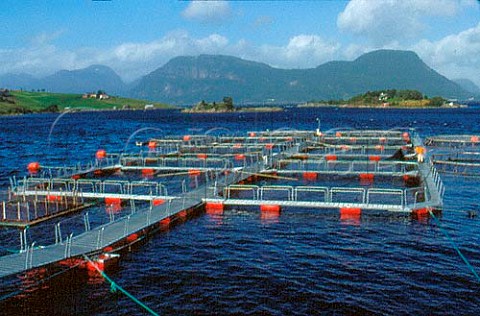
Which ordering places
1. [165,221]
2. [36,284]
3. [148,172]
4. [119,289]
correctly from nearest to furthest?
[119,289], [36,284], [165,221], [148,172]

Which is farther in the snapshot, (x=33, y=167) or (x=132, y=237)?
(x=33, y=167)

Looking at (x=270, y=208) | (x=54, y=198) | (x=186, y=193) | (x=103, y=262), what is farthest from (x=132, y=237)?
(x=54, y=198)

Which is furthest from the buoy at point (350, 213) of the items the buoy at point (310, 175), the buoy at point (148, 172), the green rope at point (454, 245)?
the buoy at point (148, 172)

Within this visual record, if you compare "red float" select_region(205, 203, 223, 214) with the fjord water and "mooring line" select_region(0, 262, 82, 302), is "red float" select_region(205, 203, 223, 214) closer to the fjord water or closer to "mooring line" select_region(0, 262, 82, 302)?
the fjord water

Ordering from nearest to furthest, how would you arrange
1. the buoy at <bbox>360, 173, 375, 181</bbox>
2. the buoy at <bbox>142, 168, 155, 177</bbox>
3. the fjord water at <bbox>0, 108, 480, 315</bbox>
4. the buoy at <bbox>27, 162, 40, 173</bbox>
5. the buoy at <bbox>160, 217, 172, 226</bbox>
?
the fjord water at <bbox>0, 108, 480, 315</bbox>, the buoy at <bbox>160, 217, 172, 226</bbox>, the buoy at <bbox>360, 173, 375, 181</bbox>, the buoy at <bbox>142, 168, 155, 177</bbox>, the buoy at <bbox>27, 162, 40, 173</bbox>

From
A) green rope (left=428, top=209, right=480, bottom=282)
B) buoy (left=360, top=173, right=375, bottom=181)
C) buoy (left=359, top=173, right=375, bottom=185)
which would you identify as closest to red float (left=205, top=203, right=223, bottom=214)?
green rope (left=428, top=209, right=480, bottom=282)

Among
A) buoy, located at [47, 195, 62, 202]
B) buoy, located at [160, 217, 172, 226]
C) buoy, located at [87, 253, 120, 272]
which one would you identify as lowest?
buoy, located at [87, 253, 120, 272]

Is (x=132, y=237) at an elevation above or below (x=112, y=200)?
below


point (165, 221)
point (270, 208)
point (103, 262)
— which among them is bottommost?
point (103, 262)

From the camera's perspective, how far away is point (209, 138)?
307 feet

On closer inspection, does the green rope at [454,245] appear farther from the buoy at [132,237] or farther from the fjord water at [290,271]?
the buoy at [132,237]

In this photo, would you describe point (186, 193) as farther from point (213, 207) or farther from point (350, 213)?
point (350, 213)

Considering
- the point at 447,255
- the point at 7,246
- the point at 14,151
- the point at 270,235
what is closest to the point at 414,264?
the point at 447,255

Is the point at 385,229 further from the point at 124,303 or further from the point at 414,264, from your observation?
the point at 124,303
